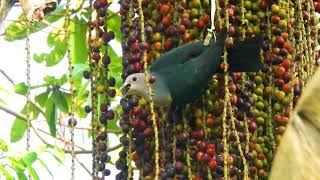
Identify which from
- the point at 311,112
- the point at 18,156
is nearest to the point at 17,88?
the point at 18,156

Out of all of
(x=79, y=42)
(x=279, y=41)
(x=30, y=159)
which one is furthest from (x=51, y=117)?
(x=279, y=41)

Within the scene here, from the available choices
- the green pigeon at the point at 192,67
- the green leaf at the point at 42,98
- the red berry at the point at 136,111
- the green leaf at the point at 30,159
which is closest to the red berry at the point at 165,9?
the green pigeon at the point at 192,67

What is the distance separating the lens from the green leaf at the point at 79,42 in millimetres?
3246

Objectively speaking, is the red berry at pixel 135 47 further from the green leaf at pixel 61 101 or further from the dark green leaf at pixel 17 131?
the dark green leaf at pixel 17 131

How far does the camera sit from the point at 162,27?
1.87m

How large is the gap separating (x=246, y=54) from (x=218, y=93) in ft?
0.37

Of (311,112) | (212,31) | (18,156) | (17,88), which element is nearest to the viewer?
(311,112)

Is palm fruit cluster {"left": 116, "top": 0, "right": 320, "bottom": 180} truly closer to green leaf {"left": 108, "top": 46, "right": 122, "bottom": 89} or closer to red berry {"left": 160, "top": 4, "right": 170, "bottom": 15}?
red berry {"left": 160, "top": 4, "right": 170, "bottom": 15}

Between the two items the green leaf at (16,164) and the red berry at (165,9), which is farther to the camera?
the green leaf at (16,164)

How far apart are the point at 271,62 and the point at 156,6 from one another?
295 mm

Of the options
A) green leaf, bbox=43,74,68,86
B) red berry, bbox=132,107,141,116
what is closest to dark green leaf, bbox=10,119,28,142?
green leaf, bbox=43,74,68,86

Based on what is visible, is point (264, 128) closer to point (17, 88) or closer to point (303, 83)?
point (303, 83)

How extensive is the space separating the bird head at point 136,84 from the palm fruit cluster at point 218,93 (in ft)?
0.12

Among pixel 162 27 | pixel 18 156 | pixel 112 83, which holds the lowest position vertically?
pixel 18 156
